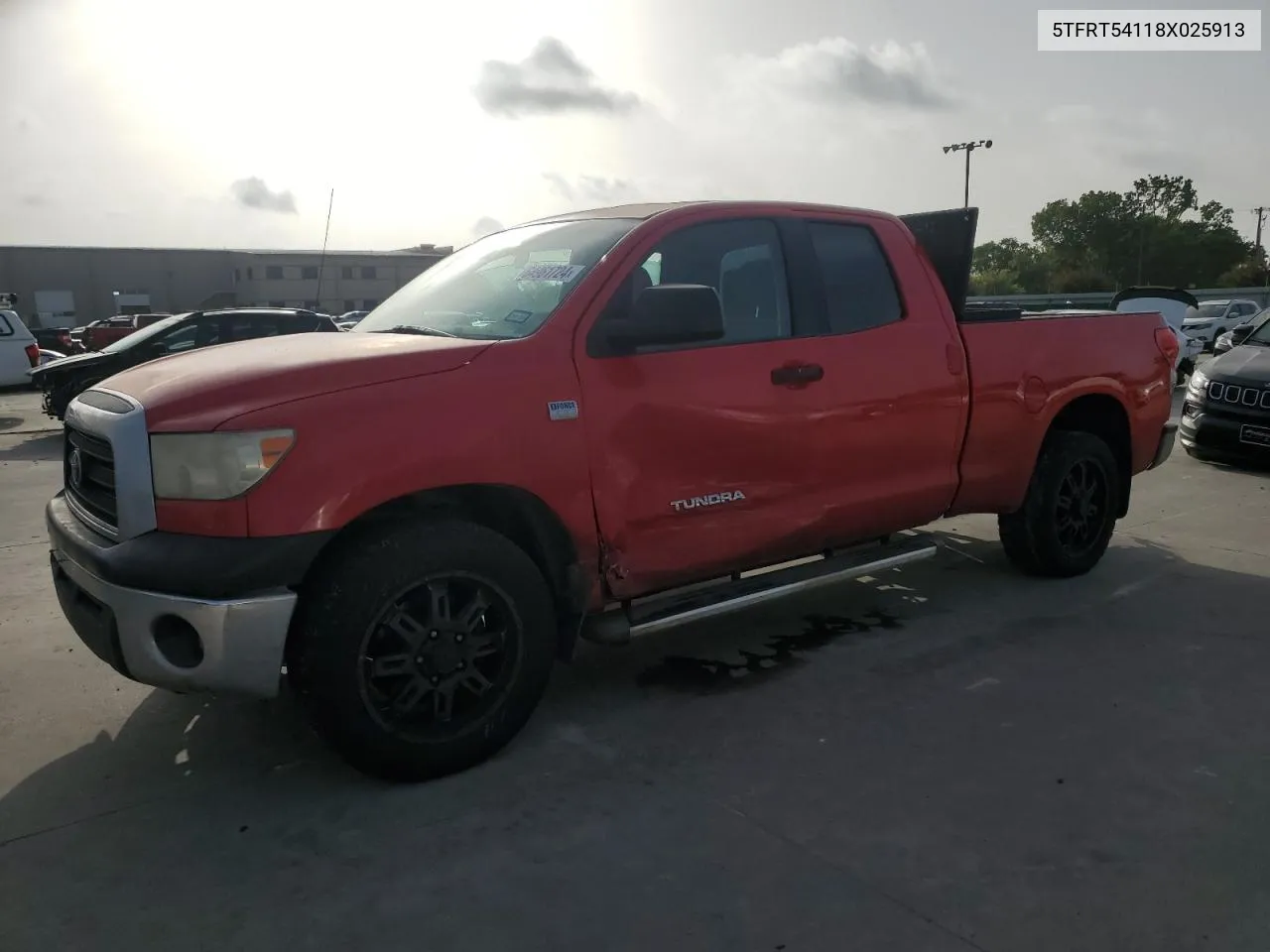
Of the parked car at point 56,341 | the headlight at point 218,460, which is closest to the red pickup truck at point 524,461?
the headlight at point 218,460

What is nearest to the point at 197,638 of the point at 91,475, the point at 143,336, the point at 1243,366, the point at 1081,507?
the point at 91,475

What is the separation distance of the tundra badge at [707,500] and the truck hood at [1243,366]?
22.1 ft

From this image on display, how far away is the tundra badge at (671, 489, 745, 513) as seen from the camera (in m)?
3.77

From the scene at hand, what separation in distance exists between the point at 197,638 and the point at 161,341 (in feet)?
34.3

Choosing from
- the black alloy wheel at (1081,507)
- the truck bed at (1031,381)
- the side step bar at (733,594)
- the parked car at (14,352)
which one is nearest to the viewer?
the side step bar at (733,594)

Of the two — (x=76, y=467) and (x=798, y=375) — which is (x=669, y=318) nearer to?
(x=798, y=375)

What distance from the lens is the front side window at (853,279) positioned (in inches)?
172

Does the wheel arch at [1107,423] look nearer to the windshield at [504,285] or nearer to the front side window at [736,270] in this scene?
the front side window at [736,270]

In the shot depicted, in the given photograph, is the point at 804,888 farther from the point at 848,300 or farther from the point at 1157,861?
the point at 848,300

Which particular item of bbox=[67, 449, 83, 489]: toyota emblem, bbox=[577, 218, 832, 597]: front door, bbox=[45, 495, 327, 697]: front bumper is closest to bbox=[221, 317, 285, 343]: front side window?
bbox=[67, 449, 83, 489]: toyota emblem

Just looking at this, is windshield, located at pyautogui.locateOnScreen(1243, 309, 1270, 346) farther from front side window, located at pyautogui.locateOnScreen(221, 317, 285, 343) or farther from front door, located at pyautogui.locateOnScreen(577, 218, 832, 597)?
front side window, located at pyautogui.locateOnScreen(221, 317, 285, 343)

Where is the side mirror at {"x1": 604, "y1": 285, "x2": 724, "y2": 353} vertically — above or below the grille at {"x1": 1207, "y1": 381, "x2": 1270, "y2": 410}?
above

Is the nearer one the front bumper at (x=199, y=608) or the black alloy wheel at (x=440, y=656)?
the front bumper at (x=199, y=608)

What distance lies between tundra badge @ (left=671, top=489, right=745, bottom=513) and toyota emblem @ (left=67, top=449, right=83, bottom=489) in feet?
6.71
